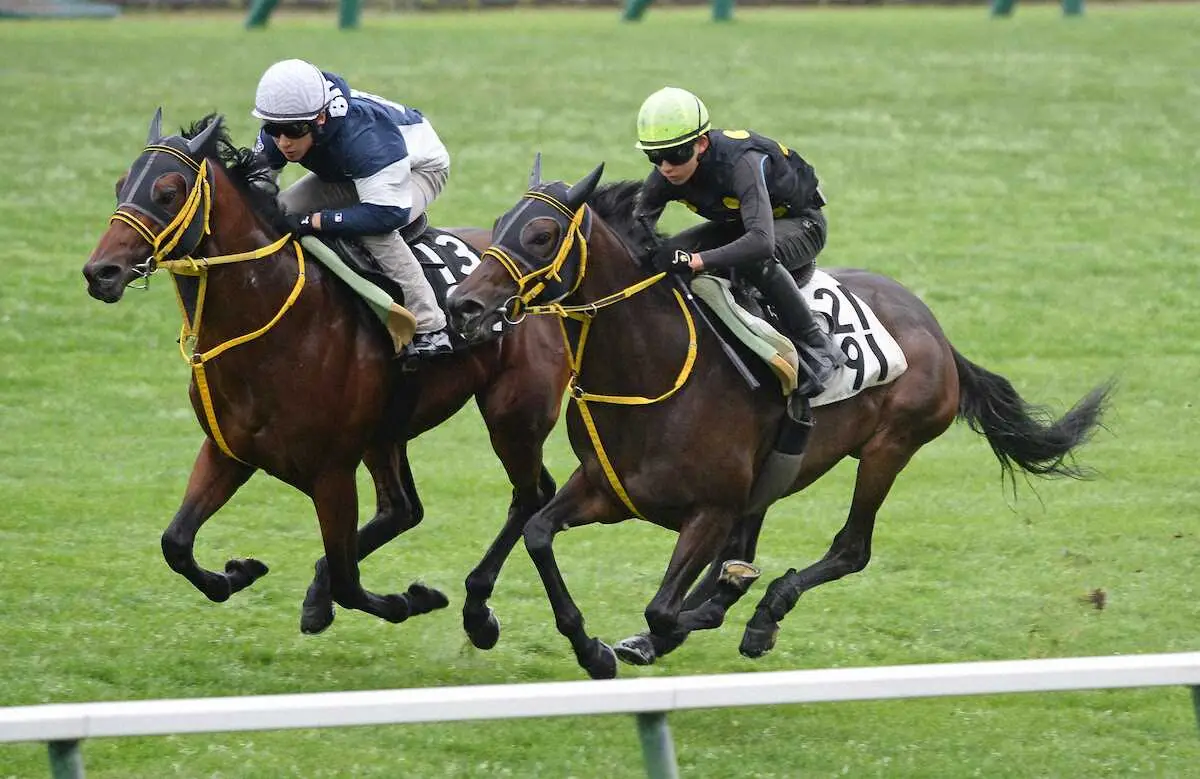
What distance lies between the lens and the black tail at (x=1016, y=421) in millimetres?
7965

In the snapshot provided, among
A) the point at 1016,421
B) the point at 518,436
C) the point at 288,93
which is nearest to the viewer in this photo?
the point at 288,93

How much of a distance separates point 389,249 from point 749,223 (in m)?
1.50

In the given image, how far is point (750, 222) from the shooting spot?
6.50 m

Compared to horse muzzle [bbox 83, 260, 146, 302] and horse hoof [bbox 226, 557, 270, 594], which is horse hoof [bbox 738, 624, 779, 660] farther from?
horse muzzle [bbox 83, 260, 146, 302]

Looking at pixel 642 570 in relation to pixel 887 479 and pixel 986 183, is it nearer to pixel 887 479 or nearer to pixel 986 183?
pixel 887 479

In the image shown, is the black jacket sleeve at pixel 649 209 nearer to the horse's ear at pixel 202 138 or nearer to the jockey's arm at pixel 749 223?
the jockey's arm at pixel 749 223

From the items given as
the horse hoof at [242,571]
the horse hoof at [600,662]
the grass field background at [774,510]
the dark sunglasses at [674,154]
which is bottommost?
the grass field background at [774,510]

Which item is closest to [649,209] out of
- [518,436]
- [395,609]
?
[518,436]

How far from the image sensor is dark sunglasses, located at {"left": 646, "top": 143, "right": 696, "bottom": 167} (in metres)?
6.49

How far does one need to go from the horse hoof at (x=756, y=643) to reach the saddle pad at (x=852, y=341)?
88 centimetres

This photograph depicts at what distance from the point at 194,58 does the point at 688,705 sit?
20110 mm

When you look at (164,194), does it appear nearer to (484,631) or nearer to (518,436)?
(518,436)

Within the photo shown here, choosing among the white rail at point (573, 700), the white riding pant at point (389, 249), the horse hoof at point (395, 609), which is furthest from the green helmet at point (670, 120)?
the white rail at point (573, 700)

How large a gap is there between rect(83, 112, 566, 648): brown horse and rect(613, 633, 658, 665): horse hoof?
0.90 meters
